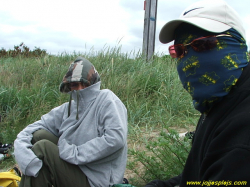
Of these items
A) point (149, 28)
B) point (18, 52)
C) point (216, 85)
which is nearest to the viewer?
point (216, 85)

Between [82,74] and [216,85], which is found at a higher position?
[216,85]

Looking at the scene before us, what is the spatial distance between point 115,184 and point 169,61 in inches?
223

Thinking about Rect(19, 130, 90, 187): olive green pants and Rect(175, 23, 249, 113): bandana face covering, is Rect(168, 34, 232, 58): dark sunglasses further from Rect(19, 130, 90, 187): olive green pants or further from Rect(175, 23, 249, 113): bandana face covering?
Rect(19, 130, 90, 187): olive green pants

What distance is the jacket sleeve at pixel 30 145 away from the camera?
6.84 feet

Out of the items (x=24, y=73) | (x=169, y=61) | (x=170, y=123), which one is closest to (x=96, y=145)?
(x=170, y=123)

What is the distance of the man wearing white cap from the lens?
88 centimetres

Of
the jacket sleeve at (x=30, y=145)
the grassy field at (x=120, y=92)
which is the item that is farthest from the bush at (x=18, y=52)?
the jacket sleeve at (x=30, y=145)

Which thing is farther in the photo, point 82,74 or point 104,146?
point 82,74

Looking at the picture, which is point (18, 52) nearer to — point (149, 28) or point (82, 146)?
point (149, 28)

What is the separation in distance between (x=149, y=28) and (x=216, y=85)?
633 centimetres

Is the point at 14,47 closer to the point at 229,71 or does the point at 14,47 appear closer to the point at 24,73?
the point at 24,73

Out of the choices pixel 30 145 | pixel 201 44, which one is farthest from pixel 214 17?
pixel 30 145

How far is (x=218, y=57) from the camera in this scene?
1.07 meters

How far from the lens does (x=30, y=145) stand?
2326 mm
